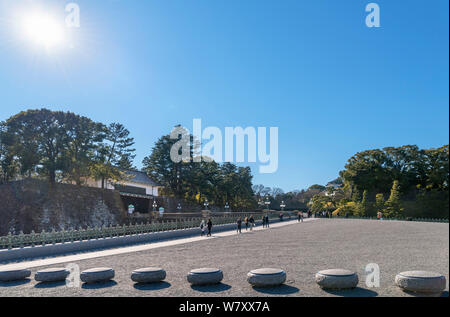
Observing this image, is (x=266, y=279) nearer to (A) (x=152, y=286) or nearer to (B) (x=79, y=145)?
(A) (x=152, y=286)

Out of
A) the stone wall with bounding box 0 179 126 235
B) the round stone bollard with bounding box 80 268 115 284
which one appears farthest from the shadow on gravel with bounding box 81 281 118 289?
the stone wall with bounding box 0 179 126 235

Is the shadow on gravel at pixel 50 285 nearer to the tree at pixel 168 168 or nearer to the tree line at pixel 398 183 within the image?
the tree at pixel 168 168

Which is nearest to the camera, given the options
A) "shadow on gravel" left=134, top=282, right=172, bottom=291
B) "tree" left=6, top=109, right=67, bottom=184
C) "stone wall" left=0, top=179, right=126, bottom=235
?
"shadow on gravel" left=134, top=282, right=172, bottom=291

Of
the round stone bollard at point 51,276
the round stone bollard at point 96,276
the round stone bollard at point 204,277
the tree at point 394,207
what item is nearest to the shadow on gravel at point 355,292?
the round stone bollard at point 204,277

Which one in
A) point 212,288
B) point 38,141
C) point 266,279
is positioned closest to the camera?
point 266,279

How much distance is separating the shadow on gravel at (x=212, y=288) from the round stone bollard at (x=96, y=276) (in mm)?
2434

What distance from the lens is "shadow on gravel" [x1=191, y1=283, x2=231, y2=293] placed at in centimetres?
764

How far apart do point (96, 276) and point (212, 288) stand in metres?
3.19

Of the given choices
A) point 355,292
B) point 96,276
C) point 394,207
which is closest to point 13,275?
point 96,276

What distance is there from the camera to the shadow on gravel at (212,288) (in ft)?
25.1

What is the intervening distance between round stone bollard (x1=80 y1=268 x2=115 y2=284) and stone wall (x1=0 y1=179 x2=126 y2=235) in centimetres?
3104

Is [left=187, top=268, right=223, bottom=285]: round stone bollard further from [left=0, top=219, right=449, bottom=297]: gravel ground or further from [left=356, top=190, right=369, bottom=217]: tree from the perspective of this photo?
[left=356, top=190, right=369, bottom=217]: tree

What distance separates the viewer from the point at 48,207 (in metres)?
37.8
